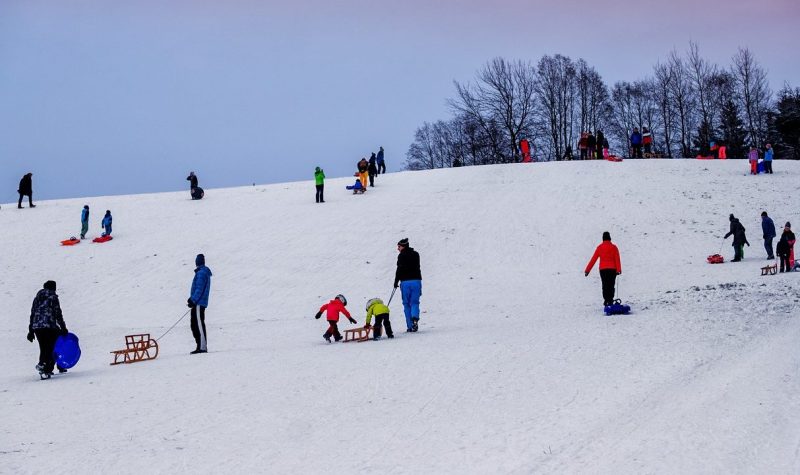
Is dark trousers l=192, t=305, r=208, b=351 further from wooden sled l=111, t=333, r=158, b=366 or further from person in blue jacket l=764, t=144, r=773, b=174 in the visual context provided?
person in blue jacket l=764, t=144, r=773, b=174

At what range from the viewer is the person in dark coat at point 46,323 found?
11.1 meters

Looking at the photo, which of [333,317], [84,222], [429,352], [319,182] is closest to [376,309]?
[333,317]

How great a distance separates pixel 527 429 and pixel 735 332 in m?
5.45

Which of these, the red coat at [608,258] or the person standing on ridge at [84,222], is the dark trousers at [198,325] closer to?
the red coat at [608,258]

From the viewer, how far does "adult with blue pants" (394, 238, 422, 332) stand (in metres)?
13.8

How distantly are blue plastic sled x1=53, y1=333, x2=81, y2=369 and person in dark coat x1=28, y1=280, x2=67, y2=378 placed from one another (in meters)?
0.08

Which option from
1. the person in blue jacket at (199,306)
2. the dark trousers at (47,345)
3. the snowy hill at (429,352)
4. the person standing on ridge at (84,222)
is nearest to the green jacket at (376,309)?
the snowy hill at (429,352)

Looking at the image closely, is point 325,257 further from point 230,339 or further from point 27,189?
point 27,189

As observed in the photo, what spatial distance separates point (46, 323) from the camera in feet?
36.8

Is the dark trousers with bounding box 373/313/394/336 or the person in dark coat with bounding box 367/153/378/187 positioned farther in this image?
the person in dark coat with bounding box 367/153/378/187

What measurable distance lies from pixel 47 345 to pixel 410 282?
21.2 feet

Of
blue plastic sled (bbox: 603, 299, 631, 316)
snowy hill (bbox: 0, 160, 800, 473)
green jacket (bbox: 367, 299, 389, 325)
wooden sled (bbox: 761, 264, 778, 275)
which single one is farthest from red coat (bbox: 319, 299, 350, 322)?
wooden sled (bbox: 761, 264, 778, 275)

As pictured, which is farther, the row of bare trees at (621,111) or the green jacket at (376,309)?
the row of bare trees at (621,111)

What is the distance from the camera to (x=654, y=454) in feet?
18.3
